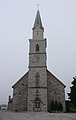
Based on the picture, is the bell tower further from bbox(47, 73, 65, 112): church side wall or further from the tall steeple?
bbox(47, 73, 65, 112): church side wall

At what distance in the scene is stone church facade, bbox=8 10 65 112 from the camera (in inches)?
1449

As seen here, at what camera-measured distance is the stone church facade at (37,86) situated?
36812 mm

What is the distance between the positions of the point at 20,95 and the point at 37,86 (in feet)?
13.7

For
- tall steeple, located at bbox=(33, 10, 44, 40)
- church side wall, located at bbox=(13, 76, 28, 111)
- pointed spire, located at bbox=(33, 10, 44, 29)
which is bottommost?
church side wall, located at bbox=(13, 76, 28, 111)

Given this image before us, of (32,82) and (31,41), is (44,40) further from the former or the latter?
(32,82)

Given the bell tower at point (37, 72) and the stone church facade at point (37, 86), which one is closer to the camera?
the bell tower at point (37, 72)

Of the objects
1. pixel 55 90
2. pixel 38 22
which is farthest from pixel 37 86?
pixel 38 22

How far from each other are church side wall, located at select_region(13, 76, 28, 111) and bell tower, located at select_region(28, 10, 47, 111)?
6.05 feet

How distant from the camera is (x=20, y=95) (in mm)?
39000

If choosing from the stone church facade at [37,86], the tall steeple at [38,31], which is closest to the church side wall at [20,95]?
the stone church facade at [37,86]

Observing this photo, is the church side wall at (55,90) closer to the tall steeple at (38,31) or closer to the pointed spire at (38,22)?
the tall steeple at (38,31)

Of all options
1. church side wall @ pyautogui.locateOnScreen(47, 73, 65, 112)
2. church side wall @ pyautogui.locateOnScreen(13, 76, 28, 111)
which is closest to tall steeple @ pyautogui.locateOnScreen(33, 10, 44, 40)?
church side wall @ pyautogui.locateOnScreen(47, 73, 65, 112)

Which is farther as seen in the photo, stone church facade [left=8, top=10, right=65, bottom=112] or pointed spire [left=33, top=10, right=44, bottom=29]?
pointed spire [left=33, top=10, right=44, bottom=29]

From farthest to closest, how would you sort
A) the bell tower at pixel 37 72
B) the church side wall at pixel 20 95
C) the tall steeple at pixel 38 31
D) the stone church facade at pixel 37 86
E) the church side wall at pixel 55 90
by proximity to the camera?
the tall steeple at pixel 38 31 < the church side wall at pixel 20 95 < the church side wall at pixel 55 90 < the stone church facade at pixel 37 86 < the bell tower at pixel 37 72
